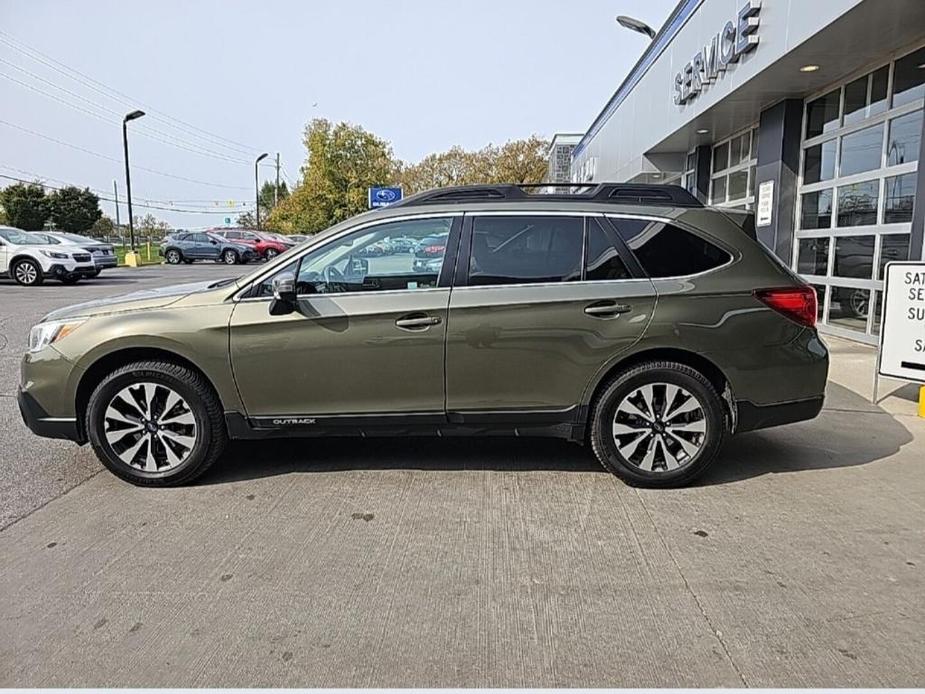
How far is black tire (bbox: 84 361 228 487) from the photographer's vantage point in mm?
4377

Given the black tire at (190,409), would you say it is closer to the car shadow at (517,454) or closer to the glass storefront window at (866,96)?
the car shadow at (517,454)

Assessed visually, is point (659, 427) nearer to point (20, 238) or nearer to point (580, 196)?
point (580, 196)

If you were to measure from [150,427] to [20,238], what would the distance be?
1928cm

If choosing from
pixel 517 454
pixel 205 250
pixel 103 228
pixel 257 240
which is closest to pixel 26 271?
pixel 205 250

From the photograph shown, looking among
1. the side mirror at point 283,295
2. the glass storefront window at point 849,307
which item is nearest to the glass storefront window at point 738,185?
the glass storefront window at point 849,307

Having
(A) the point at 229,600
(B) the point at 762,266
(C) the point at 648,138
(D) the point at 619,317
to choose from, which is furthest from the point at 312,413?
(C) the point at 648,138

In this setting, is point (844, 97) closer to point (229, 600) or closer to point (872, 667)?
point (872, 667)

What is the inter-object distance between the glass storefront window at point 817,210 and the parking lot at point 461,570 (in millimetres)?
6373

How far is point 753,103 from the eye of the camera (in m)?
11.5

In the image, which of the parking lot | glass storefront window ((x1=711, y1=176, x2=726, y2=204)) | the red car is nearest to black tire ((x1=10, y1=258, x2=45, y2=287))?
the red car

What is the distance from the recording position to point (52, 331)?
4.47 m

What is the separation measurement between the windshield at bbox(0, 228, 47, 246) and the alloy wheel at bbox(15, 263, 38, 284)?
2.40 feet

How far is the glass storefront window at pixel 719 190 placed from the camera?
15.5m

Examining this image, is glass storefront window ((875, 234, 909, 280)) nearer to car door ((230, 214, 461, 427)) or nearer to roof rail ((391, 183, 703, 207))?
roof rail ((391, 183, 703, 207))
